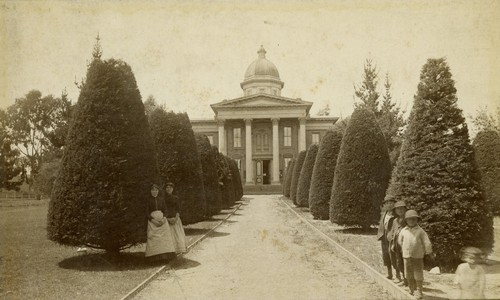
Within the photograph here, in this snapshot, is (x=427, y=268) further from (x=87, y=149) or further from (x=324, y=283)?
(x=87, y=149)

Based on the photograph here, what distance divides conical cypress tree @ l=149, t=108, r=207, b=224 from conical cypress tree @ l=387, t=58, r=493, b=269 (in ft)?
29.7

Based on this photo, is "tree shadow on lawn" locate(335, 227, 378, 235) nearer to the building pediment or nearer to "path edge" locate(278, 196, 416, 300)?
"path edge" locate(278, 196, 416, 300)

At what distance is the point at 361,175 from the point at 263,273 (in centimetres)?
807

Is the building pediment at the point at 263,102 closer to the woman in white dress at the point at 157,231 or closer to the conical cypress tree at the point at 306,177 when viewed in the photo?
the conical cypress tree at the point at 306,177

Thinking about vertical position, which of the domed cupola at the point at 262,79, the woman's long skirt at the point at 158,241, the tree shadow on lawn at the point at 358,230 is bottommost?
the tree shadow on lawn at the point at 358,230

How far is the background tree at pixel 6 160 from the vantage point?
43.1 metres

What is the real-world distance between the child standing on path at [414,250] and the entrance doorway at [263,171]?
209 feet

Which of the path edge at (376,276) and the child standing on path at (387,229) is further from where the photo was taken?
the child standing on path at (387,229)

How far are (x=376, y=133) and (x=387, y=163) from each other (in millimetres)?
1195

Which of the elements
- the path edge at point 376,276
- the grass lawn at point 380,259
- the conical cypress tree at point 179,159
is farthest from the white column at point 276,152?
the path edge at point 376,276

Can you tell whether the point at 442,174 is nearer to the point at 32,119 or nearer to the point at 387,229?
the point at 387,229

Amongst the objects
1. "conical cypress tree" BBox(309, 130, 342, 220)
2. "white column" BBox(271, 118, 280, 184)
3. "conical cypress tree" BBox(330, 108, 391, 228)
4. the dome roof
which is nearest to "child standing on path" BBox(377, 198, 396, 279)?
"conical cypress tree" BBox(330, 108, 391, 228)

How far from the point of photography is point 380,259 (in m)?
11.7

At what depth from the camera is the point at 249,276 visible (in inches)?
393
